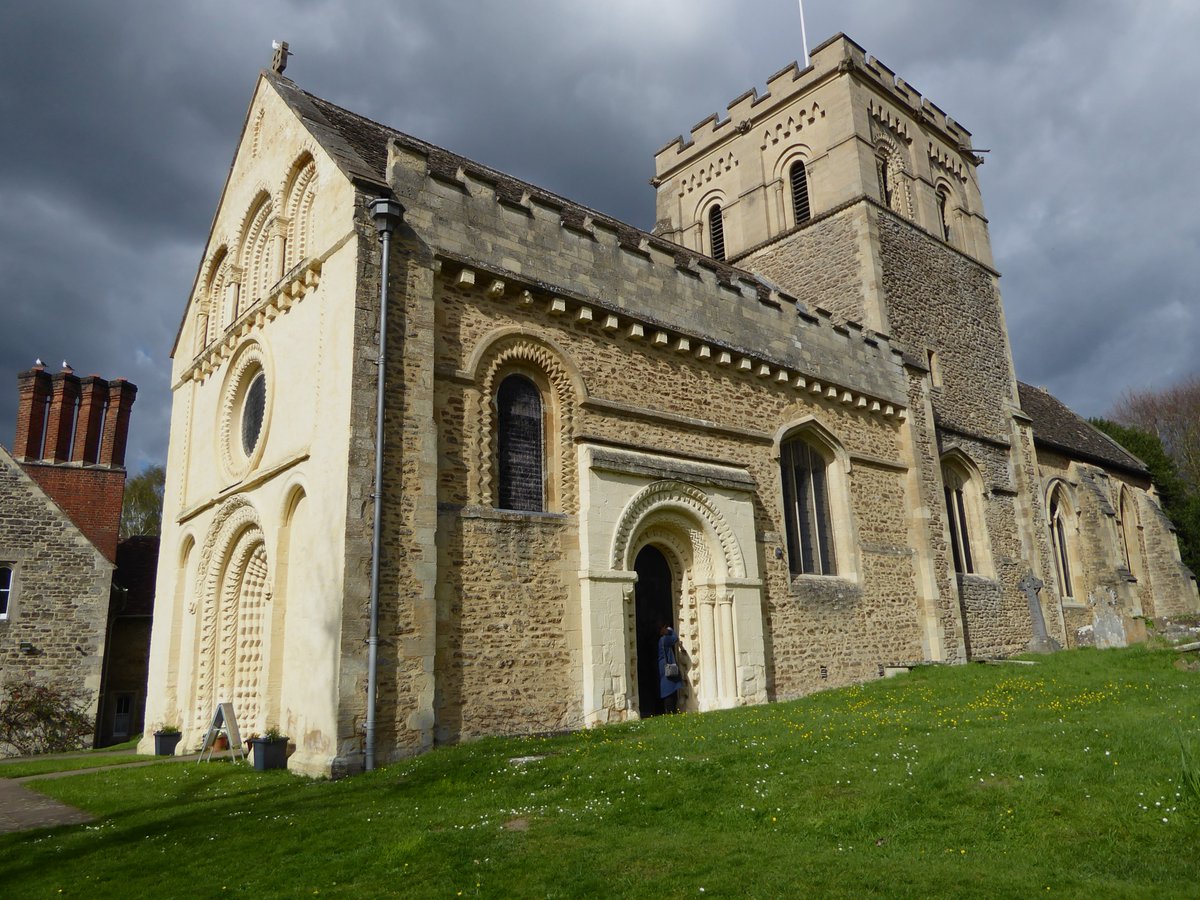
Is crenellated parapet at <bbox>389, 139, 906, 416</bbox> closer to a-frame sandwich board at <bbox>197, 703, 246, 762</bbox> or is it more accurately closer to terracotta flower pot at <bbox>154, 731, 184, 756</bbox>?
a-frame sandwich board at <bbox>197, 703, 246, 762</bbox>

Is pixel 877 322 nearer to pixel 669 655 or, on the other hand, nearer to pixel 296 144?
pixel 669 655

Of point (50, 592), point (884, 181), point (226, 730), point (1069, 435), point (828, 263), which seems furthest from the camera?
point (1069, 435)

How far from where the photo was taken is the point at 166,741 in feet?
45.9

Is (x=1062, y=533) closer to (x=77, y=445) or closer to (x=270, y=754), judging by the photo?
(x=270, y=754)

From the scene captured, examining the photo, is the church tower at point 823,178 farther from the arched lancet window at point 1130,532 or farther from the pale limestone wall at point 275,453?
the pale limestone wall at point 275,453

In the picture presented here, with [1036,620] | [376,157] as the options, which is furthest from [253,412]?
[1036,620]

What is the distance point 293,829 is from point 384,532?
377 cm

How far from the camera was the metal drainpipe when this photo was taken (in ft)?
30.9

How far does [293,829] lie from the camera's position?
22.8 ft

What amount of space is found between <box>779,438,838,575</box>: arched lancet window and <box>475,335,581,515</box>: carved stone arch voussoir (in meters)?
5.10

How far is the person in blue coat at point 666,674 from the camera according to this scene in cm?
1272

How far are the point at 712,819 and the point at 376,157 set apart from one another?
11214mm

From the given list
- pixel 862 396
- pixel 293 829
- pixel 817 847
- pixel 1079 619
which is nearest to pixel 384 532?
pixel 293 829

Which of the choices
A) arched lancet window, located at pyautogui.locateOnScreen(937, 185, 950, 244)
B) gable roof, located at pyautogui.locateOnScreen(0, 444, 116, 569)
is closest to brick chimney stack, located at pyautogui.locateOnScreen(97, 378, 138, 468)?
gable roof, located at pyautogui.locateOnScreen(0, 444, 116, 569)
